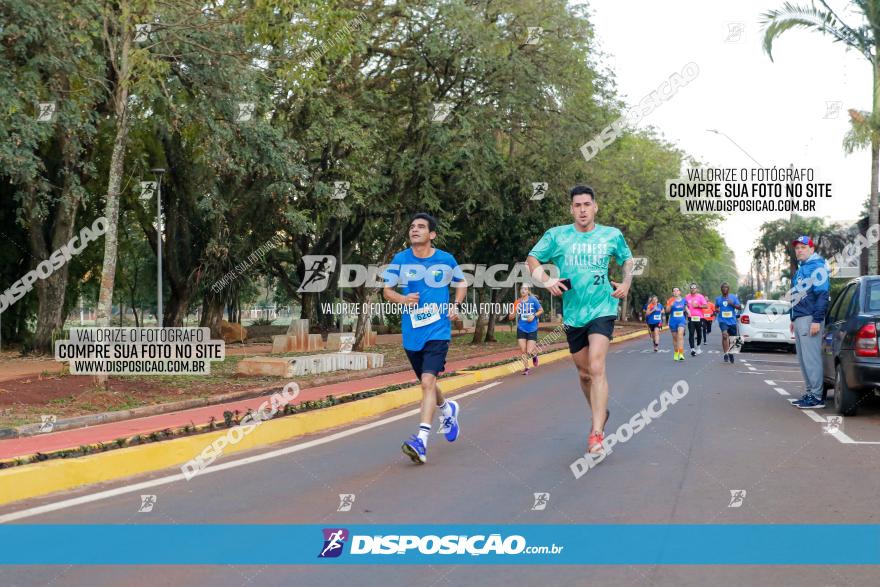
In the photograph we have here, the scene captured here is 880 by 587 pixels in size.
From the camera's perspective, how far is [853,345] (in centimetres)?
1020

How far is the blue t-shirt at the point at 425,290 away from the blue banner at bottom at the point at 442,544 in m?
2.52

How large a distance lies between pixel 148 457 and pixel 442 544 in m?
3.53

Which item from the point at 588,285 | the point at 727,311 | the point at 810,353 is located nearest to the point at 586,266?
the point at 588,285

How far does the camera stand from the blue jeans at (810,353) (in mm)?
11117

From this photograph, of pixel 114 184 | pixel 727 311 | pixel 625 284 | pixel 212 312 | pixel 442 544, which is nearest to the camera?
pixel 442 544

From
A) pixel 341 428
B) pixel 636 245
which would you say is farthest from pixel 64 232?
pixel 636 245

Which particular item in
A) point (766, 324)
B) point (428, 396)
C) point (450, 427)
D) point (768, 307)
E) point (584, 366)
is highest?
point (768, 307)

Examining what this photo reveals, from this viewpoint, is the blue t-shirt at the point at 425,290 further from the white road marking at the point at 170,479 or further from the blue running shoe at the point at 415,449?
the white road marking at the point at 170,479

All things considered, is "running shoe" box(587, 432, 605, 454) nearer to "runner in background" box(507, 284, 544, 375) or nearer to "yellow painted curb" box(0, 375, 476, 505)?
"yellow painted curb" box(0, 375, 476, 505)

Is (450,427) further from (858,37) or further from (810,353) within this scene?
(858,37)

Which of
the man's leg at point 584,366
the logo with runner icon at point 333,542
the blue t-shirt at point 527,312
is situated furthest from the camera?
the blue t-shirt at point 527,312

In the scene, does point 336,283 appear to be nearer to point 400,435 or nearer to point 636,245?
point 636,245

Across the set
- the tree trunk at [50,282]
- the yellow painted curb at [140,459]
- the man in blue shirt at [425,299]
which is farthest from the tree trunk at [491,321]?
the man in blue shirt at [425,299]

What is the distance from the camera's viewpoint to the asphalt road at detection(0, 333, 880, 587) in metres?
4.64
